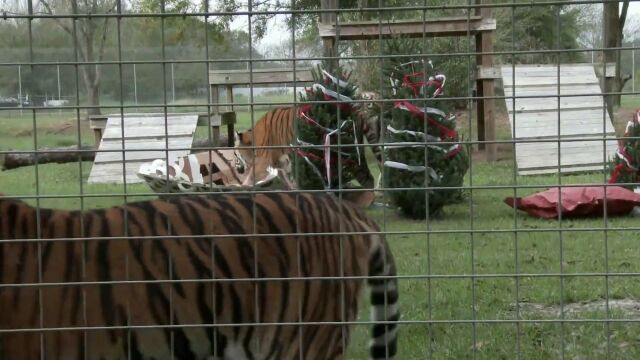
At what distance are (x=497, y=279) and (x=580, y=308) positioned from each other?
891 millimetres

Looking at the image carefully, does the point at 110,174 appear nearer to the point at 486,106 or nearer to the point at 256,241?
the point at 486,106

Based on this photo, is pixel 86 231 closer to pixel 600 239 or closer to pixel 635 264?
pixel 635 264

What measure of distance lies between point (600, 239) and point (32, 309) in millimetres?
5548

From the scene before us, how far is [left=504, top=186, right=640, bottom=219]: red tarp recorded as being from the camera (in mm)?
8961

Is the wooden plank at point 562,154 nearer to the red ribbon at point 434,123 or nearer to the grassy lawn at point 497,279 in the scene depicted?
the grassy lawn at point 497,279

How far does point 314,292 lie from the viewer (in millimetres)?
3768

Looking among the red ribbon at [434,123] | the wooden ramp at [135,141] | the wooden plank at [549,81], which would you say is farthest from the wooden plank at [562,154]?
the wooden ramp at [135,141]

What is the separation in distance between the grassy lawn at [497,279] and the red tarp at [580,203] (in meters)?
0.14

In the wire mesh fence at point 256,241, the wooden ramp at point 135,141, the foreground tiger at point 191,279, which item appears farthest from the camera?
the wooden ramp at point 135,141

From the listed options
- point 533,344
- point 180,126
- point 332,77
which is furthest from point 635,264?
point 180,126

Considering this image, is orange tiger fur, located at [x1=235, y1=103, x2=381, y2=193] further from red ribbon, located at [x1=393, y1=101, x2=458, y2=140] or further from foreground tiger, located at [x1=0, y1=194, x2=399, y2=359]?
foreground tiger, located at [x1=0, y1=194, x2=399, y2=359]

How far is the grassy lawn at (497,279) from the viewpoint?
3162 mm

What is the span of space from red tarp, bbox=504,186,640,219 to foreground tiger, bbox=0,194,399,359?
5.32 meters

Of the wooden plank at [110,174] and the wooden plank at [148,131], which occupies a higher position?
the wooden plank at [148,131]
